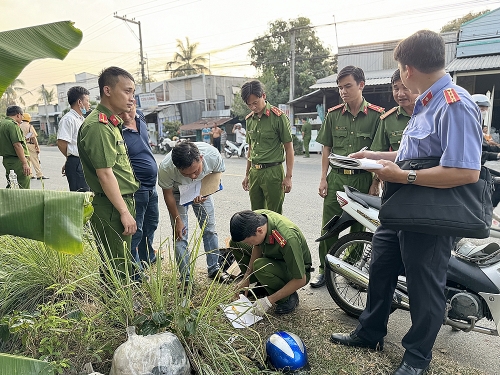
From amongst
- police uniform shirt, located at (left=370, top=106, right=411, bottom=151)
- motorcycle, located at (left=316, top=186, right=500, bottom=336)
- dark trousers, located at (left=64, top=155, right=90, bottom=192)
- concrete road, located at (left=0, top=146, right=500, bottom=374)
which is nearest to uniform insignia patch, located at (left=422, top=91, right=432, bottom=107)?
motorcycle, located at (left=316, top=186, right=500, bottom=336)

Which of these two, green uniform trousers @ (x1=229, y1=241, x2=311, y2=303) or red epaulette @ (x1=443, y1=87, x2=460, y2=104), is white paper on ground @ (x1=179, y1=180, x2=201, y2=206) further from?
red epaulette @ (x1=443, y1=87, x2=460, y2=104)

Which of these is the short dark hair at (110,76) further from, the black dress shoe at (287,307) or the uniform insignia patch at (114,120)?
the black dress shoe at (287,307)

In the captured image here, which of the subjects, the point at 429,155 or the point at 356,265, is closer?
the point at 429,155

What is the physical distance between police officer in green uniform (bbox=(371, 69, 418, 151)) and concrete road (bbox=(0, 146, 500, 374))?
131 centimetres

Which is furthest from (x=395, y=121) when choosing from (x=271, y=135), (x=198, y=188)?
(x=198, y=188)

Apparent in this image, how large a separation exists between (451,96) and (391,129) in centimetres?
135

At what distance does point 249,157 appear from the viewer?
12.7 feet

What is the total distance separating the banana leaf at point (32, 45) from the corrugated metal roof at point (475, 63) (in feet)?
40.2

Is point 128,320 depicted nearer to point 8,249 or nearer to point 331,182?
point 8,249

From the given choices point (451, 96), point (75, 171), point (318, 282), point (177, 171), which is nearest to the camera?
point (451, 96)

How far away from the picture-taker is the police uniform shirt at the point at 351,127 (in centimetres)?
309

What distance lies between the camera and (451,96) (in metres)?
1.60

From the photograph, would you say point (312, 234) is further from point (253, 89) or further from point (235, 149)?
point (235, 149)

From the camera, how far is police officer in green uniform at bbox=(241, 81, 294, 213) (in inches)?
140
